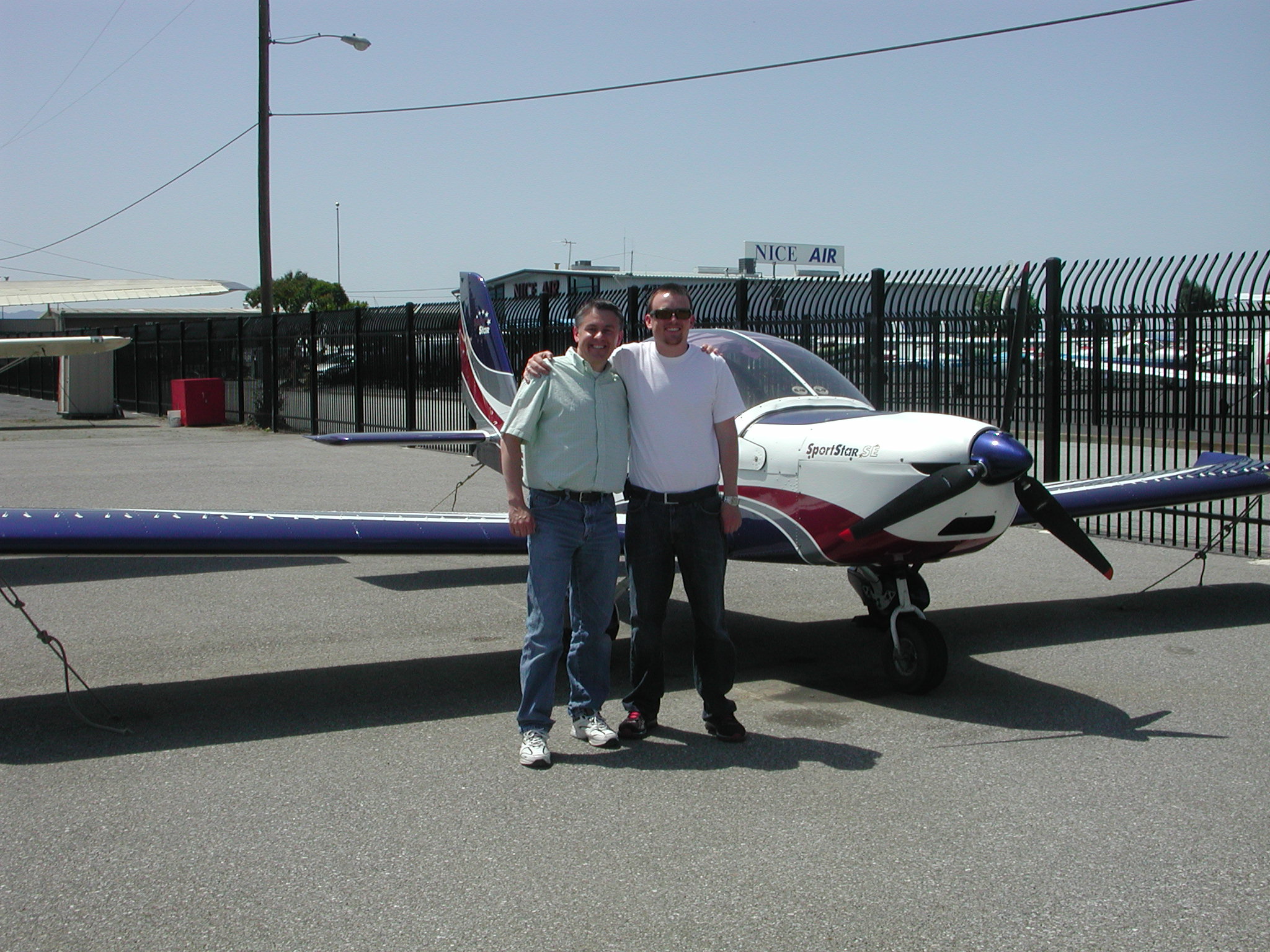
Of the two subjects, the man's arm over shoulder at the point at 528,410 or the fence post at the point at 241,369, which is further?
the fence post at the point at 241,369

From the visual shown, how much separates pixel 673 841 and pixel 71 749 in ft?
8.60

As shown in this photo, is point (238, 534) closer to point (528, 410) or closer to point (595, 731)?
point (528, 410)

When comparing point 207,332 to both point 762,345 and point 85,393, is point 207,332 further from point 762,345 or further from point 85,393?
point 762,345

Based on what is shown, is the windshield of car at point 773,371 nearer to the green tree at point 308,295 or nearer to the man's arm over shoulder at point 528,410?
the man's arm over shoulder at point 528,410

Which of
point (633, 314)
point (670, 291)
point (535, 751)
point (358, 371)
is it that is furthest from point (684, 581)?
point (358, 371)

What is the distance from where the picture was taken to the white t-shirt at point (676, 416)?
4.64 m

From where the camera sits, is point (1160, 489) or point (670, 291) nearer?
point (670, 291)

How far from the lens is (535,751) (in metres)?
4.46

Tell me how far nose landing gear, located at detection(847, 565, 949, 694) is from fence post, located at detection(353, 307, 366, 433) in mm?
16770

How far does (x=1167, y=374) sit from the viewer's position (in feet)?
35.1

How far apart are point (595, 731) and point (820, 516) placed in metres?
1.52

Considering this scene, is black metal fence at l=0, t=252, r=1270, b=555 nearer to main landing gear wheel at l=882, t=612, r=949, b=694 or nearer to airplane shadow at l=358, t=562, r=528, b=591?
main landing gear wheel at l=882, t=612, r=949, b=694

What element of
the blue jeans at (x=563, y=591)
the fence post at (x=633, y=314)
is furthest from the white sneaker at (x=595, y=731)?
the fence post at (x=633, y=314)

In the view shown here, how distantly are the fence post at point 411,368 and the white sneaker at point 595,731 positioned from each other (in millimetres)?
15659
